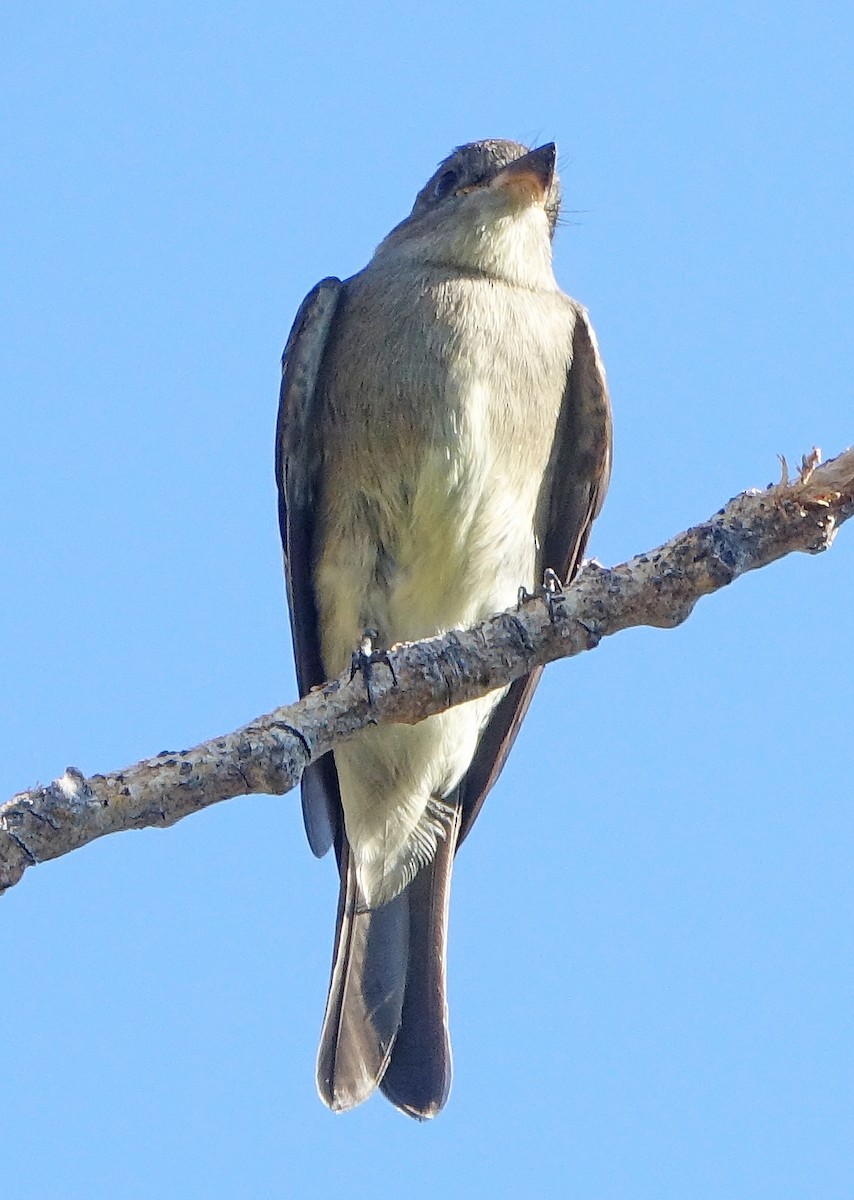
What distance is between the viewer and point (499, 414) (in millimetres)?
6625

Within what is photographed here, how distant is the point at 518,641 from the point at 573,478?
2325 mm

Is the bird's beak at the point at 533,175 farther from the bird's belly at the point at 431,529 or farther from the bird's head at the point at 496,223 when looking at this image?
the bird's belly at the point at 431,529

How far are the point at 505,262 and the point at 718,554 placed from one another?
2806 millimetres

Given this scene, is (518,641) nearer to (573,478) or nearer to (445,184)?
(573,478)

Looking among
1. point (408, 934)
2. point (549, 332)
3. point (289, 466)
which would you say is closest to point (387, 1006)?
point (408, 934)

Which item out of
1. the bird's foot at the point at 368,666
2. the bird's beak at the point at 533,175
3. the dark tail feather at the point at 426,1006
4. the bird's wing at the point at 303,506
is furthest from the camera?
the bird's beak at the point at 533,175

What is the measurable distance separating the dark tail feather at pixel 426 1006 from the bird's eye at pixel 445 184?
2.75m

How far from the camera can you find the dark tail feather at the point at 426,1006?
6.54 meters

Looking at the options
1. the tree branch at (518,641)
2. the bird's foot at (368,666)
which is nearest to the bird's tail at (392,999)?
the tree branch at (518,641)

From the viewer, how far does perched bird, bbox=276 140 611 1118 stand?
6.48m

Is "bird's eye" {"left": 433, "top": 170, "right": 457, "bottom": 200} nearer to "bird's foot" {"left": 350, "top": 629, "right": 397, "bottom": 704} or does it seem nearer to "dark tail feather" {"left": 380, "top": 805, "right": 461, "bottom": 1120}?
"dark tail feather" {"left": 380, "top": 805, "right": 461, "bottom": 1120}

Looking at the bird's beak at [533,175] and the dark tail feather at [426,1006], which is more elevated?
the bird's beak at [533,175]

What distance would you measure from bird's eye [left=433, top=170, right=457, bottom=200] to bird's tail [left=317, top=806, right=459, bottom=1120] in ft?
9.27

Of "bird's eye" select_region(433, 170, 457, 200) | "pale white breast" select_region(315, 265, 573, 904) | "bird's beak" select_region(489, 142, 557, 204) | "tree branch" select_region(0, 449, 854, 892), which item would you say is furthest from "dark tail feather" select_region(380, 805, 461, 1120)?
"bird's eye" select_region(433, 170, 457, 200)
